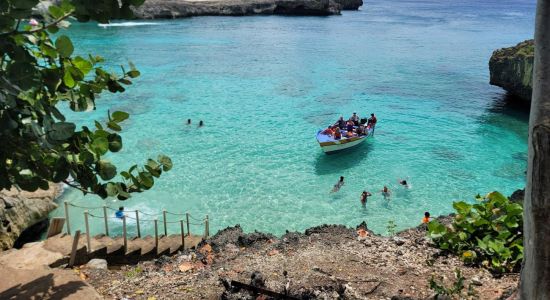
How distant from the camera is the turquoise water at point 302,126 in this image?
20.7 meters

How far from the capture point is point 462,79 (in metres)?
45.0

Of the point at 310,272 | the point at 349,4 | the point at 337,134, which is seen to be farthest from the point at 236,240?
the point at 349,4

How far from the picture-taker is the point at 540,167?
4.73m

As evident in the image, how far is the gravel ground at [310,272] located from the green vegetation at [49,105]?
3863 mm

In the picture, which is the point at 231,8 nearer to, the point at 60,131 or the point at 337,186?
the point at 337,186

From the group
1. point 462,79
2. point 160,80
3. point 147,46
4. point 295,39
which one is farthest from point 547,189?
point 295,39

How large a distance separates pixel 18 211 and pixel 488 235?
14.2 meters

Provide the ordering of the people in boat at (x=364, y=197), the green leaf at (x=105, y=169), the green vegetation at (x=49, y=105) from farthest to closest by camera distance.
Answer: the people in boat at (x=364, y=197) → the green leaf at (x=105, y=169) → the green vegetation at (x=49, y=105)

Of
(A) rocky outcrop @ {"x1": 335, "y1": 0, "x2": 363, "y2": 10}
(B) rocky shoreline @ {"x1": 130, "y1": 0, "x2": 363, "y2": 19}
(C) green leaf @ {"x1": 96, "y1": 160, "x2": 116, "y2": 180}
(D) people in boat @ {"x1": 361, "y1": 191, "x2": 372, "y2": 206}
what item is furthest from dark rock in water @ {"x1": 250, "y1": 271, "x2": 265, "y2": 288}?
(A) rocky outcrop @ {"x1": 335, "y1": 0, "x2": 363, "y2": 10}

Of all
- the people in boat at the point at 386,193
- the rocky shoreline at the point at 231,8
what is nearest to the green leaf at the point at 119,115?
the people in boat at the point at 386,193

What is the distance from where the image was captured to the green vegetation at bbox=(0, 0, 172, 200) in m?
3.96

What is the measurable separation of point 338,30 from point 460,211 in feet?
→ 241

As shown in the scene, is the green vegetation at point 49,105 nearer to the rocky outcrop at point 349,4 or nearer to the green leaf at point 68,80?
the green leaf at point 68,80

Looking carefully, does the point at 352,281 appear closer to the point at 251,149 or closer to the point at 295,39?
the point at 251,149
